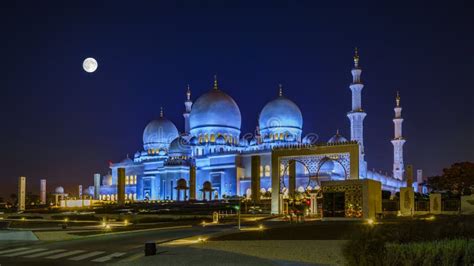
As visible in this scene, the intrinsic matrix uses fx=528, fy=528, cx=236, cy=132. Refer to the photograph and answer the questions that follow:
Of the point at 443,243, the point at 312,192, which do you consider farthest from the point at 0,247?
the point at 312,192

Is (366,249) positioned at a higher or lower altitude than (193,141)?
lower

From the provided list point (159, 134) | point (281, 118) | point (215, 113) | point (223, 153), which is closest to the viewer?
point (223, 153)

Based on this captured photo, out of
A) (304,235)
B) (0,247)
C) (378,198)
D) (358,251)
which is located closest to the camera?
(358,251)

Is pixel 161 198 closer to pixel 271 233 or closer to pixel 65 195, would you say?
pixel 65 195

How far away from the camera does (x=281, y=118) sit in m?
90.0

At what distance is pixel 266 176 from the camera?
81.9 metres

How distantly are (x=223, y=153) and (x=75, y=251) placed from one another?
222ft

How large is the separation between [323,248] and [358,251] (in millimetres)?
6677

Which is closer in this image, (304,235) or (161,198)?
(304,235)

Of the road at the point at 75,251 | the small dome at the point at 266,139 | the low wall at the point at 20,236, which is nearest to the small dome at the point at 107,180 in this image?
the small dome at the point at 266,139

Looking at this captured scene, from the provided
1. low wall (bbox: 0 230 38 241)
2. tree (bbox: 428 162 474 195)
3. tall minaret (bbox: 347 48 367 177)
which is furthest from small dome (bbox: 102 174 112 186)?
low wall (bbox: 0 230 38 241)

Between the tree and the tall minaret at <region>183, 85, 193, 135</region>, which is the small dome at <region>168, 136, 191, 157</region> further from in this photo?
the tree

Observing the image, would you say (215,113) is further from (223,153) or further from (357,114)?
(357,114)

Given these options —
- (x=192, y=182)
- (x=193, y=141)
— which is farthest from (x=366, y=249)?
(x=193, y=141)
